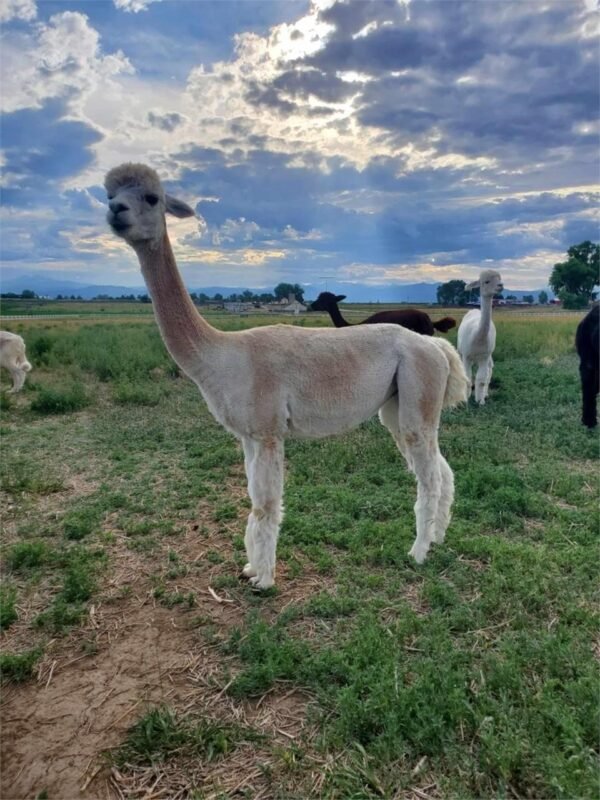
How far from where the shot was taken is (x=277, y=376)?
319 centimetres

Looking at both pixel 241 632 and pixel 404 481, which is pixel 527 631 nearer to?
pixel 241 632

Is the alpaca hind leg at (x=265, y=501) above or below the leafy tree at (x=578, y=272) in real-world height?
below

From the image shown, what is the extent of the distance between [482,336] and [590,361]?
5.43 feet

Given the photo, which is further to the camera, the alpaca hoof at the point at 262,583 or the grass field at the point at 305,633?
the alpaca hoof at the point at 262,583

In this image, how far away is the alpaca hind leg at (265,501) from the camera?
3162mm

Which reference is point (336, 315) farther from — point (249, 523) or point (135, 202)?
point (135, 202)

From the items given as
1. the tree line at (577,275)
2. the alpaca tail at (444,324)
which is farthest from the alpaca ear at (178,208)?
the tree line at (577,275)

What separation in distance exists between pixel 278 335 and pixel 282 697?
6.84 feet

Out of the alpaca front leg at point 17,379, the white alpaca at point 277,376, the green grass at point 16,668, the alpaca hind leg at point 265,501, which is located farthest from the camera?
the alpaca front leg at point 17,379

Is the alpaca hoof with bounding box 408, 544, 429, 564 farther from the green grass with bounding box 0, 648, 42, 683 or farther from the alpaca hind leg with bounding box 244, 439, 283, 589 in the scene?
the green grass with bounding box 0, 648, 42, 683

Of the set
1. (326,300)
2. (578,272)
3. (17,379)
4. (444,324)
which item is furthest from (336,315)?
(578,272)

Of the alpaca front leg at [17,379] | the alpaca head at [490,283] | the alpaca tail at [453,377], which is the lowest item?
the alpaca front leg at [17,379]

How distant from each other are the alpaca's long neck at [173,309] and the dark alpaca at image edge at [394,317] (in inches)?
146

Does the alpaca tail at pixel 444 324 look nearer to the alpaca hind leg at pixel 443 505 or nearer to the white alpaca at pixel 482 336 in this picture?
the white alpaca at pixel 482 336
